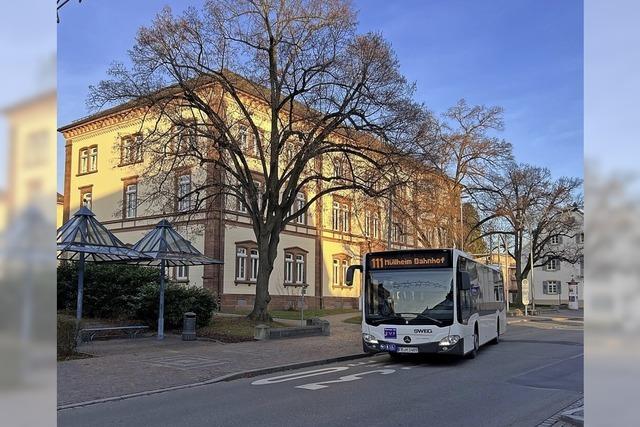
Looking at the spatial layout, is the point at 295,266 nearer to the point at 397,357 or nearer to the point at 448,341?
the point at 397,357

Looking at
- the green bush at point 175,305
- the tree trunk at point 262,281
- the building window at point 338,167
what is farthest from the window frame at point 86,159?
the green bush at point 175,305

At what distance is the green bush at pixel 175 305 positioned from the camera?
2233 cm

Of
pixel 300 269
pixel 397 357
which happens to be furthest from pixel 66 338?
pixel 300 269

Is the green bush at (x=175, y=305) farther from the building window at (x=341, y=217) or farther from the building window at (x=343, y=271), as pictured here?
the building window at (x=341, y=217)

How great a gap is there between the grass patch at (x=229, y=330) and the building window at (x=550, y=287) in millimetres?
71347

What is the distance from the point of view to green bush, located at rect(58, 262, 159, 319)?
75.2 ft

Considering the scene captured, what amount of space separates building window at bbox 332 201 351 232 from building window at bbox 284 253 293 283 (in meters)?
6.78

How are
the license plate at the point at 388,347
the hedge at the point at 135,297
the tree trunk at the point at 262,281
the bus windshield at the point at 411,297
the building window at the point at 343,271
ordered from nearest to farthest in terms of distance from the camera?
the bus windshield at the point at 411,297 < the license plate at the point at 388,347 < the hedge at the point at 135,297 < the tree trunk at the point at 262,281 < the building window at the point at 343,271

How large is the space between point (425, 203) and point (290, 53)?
464 inches

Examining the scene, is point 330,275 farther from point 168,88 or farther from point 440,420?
point 440,420

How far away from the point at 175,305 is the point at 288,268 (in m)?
22.8

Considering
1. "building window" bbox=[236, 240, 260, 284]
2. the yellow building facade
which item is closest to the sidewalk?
the yellow building facade

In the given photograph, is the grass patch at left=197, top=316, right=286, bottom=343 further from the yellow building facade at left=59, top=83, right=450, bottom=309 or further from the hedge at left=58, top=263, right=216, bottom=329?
the yellow building facade at left=59, top=83, right=450, bottom=309
